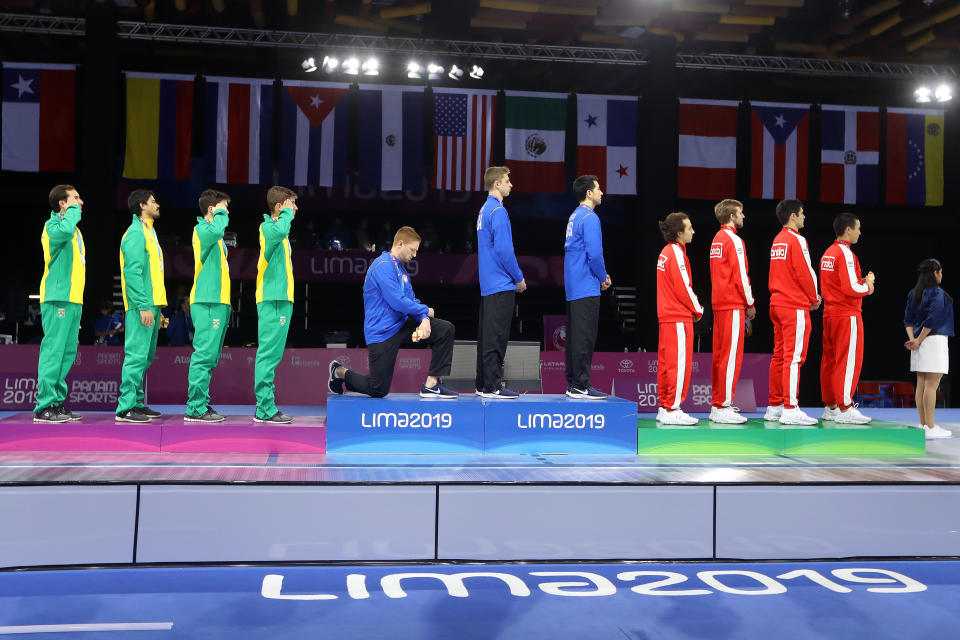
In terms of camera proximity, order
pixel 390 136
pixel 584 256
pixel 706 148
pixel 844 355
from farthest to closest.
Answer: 1. pixel 706 148
2. pixel 390 136
3. pixel 844 355
4. pixel 584 256

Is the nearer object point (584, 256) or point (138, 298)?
point (138, 298)

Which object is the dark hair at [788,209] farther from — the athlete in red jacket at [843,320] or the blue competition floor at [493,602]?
the blue competition floor at [493,602]

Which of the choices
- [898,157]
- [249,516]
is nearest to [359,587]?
[249,516]

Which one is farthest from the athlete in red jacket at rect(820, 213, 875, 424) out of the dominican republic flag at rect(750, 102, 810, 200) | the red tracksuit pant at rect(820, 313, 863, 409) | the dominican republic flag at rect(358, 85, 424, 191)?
the dominican republic flag at rect(358, 85, 424, 191)

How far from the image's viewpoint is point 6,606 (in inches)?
138

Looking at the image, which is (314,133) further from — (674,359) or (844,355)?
(844,355)

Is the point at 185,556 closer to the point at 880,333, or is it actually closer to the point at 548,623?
the point at 548,623

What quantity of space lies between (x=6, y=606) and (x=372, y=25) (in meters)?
10.5

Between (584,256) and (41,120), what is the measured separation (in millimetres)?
9221

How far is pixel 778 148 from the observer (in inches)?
491

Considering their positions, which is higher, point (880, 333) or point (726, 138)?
point (726, 138)

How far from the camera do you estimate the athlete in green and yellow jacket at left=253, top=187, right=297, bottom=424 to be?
616 centimetres

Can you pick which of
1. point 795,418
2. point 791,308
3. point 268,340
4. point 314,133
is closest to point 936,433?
point 795,418

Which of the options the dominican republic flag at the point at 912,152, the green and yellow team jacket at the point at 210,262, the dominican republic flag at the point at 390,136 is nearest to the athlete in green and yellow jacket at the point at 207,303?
the green and yellow team jacket at the point at 210,262
